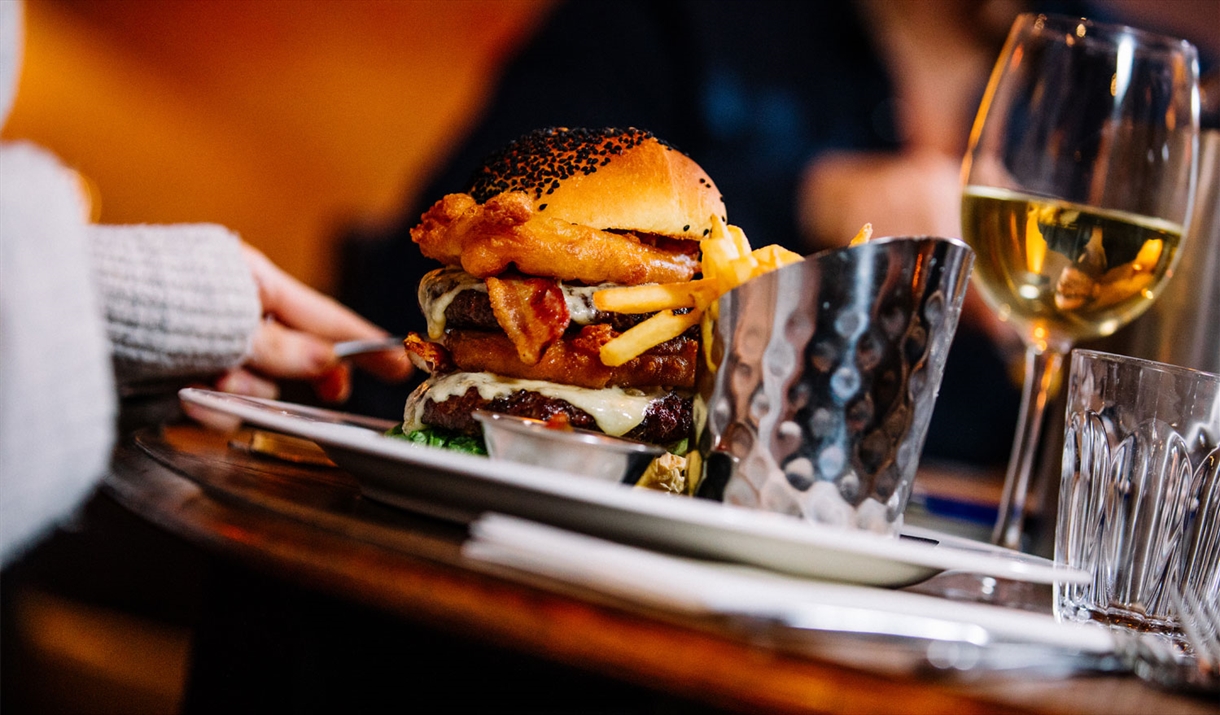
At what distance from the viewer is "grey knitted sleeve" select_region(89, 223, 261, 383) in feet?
3.65

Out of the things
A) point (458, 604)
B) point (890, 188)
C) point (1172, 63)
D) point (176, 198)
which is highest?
point (1172, 63)

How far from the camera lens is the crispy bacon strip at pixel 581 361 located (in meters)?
1.07

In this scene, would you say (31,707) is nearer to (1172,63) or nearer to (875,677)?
(875,677)

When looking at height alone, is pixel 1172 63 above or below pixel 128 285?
above

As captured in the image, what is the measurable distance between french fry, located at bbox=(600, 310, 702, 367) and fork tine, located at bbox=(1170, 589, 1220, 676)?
50 centimetres

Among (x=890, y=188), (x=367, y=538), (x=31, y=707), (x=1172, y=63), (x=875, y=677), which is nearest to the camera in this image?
(x=875, y=677)

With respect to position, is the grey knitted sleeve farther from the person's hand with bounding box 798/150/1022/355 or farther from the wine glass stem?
the person's hand with bounding box 798/150/1022/355

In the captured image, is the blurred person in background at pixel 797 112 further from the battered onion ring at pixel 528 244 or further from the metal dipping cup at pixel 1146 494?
the metal dipping cup at pixel 1146 494

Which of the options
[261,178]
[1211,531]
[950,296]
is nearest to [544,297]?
[950,296]

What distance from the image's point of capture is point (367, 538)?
2.18 feet

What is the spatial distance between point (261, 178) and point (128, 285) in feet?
24.8

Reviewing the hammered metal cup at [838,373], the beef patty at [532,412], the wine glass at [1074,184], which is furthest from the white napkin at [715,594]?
the wine glass at [1074,184]

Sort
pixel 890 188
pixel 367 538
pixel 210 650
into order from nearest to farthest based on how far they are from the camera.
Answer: pixel 367 538 → pixel 210 650 → pixel 890 188

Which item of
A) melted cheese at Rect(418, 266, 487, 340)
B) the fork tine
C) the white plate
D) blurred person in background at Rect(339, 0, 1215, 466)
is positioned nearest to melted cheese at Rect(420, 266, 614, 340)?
melted cheese at Rect(418, 266, 487, 340)
